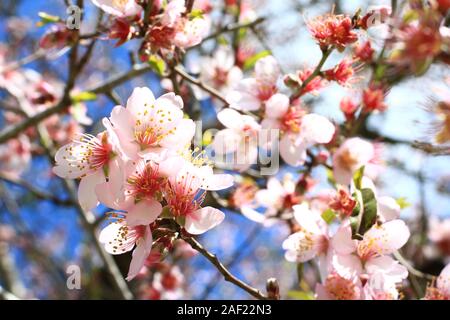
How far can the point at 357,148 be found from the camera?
6.03ft

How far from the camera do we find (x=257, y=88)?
1.78 m

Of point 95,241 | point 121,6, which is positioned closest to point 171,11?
point 121,6

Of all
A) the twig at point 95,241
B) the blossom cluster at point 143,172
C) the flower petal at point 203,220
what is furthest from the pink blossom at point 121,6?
the twig at point 95,241

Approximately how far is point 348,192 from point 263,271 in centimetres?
484

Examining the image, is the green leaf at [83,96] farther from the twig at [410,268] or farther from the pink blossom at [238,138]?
the twig at [410,268]

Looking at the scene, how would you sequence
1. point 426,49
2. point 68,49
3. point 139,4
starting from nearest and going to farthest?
1. point 426,49
2. point 139,4
3. point 68,49

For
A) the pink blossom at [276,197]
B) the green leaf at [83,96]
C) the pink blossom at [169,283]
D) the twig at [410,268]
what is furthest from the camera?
the pink blossom at [169,283]

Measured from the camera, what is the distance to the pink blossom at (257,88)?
172cm

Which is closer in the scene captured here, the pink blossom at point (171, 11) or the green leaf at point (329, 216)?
the pink blossom at point (171, 11)

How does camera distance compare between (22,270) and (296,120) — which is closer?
(296,120)

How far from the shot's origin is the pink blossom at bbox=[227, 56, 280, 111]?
1720 millimetres

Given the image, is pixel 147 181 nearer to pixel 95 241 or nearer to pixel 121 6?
pixel 121 6
